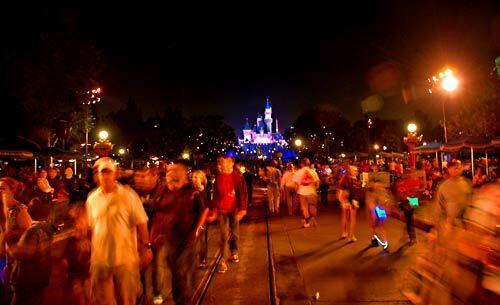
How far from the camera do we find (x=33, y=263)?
187 inches

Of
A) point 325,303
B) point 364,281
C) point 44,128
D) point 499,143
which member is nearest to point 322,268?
point 364,281

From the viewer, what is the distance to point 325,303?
6.14 meters

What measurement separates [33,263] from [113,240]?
2.91ft

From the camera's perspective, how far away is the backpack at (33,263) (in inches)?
186

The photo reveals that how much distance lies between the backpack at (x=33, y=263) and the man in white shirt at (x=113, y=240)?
0.51 m

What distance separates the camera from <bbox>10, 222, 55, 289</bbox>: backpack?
Result: 4715mm

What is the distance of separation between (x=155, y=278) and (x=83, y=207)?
175cm

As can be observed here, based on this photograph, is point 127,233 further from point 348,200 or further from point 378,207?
point 348,200

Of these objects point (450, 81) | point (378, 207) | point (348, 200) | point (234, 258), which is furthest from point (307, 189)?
point (450, 81)

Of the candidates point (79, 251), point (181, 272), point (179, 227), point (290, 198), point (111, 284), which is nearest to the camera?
point (111, 284)

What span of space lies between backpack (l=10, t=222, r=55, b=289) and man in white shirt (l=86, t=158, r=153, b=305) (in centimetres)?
51

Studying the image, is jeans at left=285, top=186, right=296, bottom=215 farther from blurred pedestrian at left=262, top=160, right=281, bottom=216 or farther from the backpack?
the backpack

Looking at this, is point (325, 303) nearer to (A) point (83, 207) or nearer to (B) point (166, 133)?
(A) point (83, 207)

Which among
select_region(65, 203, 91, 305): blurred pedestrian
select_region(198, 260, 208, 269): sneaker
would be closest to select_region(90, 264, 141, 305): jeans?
select_region(65, 203, 91, 305): blurred pedestrian
